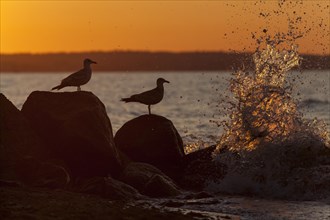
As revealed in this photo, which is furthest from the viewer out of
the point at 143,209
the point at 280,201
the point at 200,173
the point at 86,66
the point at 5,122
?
the point at 86,66

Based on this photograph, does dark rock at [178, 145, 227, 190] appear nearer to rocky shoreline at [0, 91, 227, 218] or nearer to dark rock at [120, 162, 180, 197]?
rocky shoreline at [0, 91, 227, 218]

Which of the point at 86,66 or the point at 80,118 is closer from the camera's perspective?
the point at 80,118

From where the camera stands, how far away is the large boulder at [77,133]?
16.7 metres

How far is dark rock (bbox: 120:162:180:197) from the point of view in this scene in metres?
15.5

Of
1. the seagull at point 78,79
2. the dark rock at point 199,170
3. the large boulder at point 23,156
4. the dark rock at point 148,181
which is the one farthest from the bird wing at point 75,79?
the dark rock at point 199,170

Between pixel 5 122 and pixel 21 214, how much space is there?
5.37 metres

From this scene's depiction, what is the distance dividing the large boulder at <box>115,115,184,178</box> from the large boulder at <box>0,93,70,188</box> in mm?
2748

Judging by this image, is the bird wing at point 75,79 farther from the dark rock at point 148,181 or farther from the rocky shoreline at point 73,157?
the dark rock at point 148,181

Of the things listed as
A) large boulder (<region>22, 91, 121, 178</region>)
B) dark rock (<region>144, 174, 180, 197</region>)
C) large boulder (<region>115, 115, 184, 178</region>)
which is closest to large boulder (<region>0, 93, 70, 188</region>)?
large boulder (<region>22, 91, 121, 178</region>)

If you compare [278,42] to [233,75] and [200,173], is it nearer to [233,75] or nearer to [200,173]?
[233,75]

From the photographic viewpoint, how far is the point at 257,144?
19.9 m

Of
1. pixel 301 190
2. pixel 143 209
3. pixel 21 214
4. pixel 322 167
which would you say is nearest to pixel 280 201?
pixel 301 190

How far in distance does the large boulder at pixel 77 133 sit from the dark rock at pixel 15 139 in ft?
0.82

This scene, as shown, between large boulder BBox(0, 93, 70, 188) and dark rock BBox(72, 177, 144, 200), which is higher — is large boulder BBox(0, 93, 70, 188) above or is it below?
above
